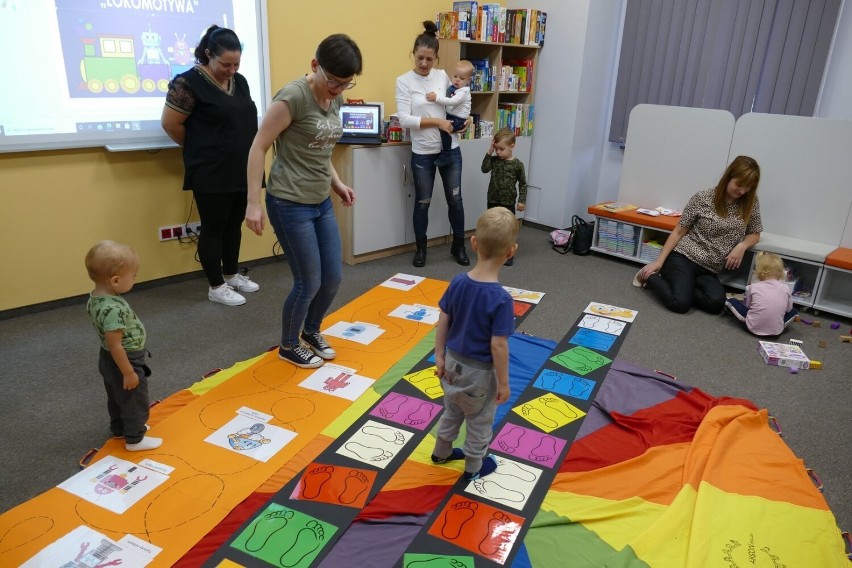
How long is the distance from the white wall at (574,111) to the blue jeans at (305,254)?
3079 millimetres

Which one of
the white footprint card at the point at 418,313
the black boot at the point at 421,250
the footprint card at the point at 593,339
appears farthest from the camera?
the black boot at the point at 421,250

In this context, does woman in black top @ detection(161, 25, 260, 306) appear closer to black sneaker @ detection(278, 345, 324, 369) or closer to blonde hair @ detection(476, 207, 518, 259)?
black sneaker @ detection(278, 345, 324, 369)

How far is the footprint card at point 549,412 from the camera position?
2324 mm

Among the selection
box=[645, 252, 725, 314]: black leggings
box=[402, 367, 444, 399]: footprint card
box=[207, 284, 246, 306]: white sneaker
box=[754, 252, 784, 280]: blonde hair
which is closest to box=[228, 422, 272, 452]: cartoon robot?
box=[402, 367, 444, 399]: footprint card

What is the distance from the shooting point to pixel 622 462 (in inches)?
82.5

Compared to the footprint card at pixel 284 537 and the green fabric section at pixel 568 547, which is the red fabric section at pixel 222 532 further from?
the green fabric section at pixel 568 547

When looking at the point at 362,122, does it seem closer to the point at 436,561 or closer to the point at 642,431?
the point at 642,431

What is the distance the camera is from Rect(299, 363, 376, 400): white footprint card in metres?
2.50

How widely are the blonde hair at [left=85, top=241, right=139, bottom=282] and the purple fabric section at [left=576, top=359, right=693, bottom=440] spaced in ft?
5.59

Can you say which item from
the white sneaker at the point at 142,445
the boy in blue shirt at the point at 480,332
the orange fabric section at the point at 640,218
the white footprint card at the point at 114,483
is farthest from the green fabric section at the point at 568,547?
the orange fabric section at the point at 640,218

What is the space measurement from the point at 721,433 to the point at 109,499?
6.97 ft

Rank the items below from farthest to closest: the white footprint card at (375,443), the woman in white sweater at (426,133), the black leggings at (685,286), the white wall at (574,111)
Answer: the white wall at (574,111), the woman in white sweater at (426,133), the black leggings at (685,286), the white footprint card at (375,443)

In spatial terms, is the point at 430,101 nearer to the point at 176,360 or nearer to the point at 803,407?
the point at 176,360

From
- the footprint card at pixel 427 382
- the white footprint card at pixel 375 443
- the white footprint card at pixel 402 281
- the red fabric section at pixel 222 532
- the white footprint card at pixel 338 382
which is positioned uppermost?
the white footprint card at pixel 402 281
